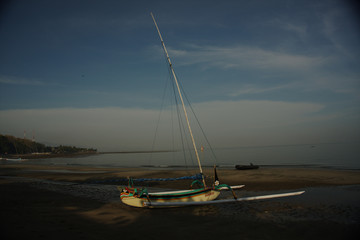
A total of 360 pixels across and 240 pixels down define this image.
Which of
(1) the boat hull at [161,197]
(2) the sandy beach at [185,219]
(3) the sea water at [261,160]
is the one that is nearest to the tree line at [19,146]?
(3) the sea water at [261,160]

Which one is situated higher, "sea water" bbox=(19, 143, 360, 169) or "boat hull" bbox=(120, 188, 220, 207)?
"boat hull" bbox=(120, 188, 220, 207)

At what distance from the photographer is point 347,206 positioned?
13992 millimetres

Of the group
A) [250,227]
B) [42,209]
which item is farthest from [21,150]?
[250,227]

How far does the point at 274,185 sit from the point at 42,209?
19.9 m

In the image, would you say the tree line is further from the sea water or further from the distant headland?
the sea water

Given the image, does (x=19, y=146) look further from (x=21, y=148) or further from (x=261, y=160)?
(x=261, y=160)

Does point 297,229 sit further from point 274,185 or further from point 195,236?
point 274,185

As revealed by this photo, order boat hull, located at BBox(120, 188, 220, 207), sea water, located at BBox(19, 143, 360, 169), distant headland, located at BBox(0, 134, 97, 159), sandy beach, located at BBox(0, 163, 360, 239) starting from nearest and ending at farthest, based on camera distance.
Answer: sandy beach, located at BBox(0, 163, 360, 239)
boat hull, located at BBox(120, 188, 220, 207)
sea water, located at BBox(19, 143, 360, 169)
distant headland, located at BBox(0, 134, 97, 159)

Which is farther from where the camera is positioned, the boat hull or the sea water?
the sea water

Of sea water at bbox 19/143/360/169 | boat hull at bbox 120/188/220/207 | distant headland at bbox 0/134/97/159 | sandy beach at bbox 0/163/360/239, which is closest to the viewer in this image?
sandy beach at bbox 0/163/360/239

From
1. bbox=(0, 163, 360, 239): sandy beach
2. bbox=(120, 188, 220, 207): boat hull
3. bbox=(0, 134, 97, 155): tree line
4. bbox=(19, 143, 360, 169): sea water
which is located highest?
bbox=(0, 134, 97, 155): tree line

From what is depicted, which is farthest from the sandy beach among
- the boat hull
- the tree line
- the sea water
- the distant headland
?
the tree line

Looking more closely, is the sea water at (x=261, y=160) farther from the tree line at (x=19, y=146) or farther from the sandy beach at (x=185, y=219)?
the tree line at (x=19, y=146)

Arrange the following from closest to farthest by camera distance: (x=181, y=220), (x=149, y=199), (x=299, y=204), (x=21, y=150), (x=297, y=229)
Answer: (x=297, y=229)
(x=181, y=220)
(x=149, y=199)
(x=299, y=204)
(x=21, y=150)
